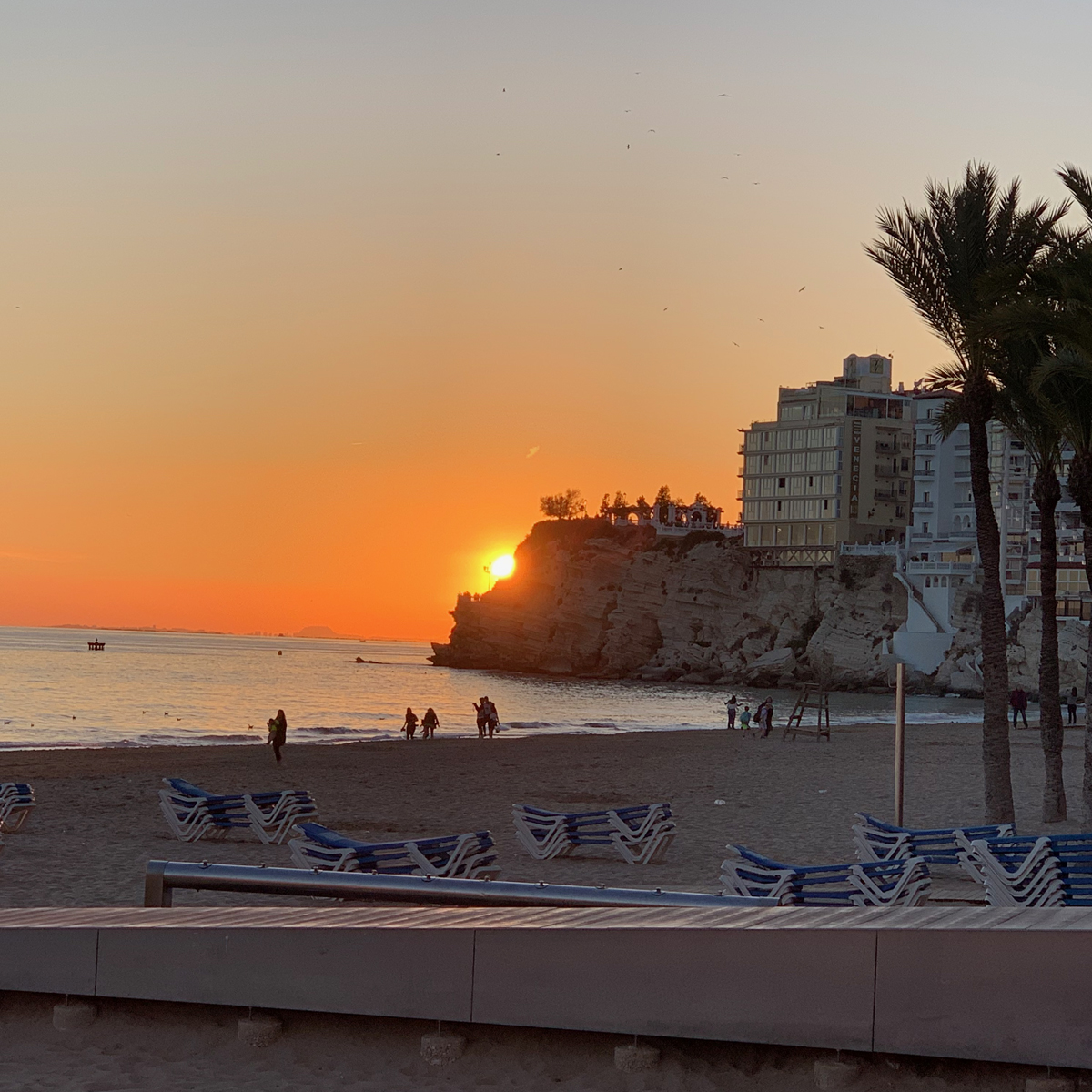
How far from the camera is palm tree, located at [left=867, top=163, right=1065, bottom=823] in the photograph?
18828 mm

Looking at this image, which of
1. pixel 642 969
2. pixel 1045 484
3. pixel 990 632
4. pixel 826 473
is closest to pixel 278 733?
pixel 990 632

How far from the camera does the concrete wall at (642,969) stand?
14.9 ft

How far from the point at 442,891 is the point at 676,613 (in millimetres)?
127593

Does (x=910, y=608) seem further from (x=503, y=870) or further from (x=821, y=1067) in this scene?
(x=821, y=1067)

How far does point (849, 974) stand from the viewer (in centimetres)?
471

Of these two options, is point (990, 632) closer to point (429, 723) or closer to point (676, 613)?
point (429, 723)

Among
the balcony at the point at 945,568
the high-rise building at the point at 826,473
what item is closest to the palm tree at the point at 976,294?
the balcony at the point at 945,568

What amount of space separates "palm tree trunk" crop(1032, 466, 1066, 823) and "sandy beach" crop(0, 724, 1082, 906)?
0.52m

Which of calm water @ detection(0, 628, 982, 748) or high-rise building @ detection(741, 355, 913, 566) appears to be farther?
high-rise building @ detection(741, 355, 913, 566)

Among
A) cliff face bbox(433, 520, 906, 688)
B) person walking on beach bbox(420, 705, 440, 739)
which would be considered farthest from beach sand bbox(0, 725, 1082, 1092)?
cliff face bbox(433, 520, 906, 688)

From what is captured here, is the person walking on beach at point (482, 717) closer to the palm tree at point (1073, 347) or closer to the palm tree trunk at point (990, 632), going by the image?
the palm tree trunk at point (990, 632)

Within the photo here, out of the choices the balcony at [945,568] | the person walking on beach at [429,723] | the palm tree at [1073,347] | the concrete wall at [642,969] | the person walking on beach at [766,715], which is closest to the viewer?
the concrete wall at [642,969]

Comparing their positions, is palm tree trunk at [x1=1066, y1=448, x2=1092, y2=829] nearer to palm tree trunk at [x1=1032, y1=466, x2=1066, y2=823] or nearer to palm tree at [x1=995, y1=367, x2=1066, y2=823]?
palm tree at [x1=995, y1=367, x2=1066, y2=823]

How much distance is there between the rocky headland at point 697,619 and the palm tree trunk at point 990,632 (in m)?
78.9
